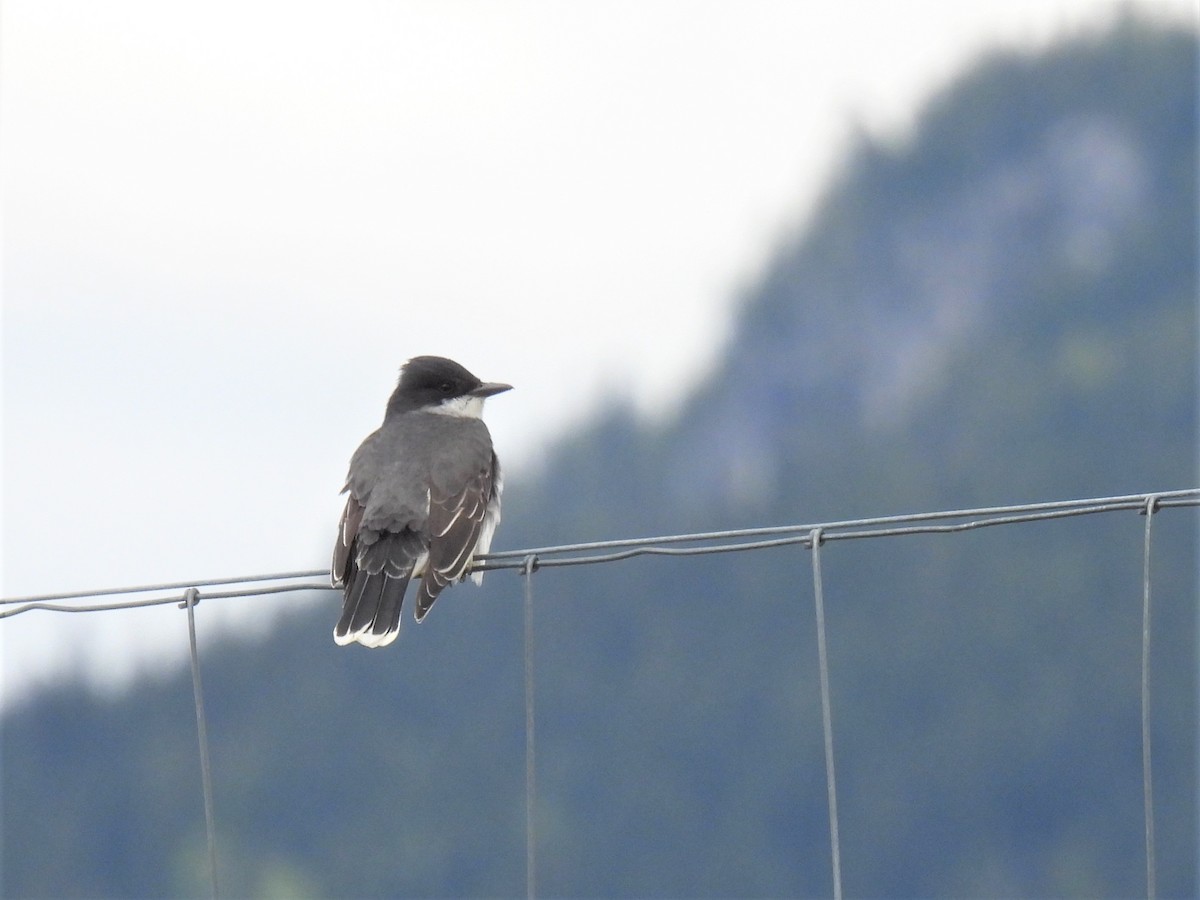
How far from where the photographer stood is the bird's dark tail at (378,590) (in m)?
8.05

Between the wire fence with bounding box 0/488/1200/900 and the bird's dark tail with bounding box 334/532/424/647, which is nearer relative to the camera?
the wire fence with bounding box 0/488/1200/900

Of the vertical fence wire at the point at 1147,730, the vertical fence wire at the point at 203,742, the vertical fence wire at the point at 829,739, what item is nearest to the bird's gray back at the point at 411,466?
the vertical fence wire at the point at 203,742

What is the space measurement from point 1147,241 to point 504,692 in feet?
128

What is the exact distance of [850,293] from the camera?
112062 millimetres

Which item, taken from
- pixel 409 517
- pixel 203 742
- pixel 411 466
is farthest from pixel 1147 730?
pixel 411 466

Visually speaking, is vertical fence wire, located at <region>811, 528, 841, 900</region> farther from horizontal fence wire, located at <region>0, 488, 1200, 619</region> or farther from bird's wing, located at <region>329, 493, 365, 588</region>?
bird's wing, located at <region>329, 493, 365, 588</region>

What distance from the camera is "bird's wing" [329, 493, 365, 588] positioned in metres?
8.29

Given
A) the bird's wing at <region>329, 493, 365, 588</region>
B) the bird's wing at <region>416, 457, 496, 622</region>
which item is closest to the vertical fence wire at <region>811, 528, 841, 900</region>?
the bird's wing at <region>416, 457, 496, 622</region>

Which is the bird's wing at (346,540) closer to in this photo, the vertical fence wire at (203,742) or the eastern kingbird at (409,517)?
the eastern kingbird at (409,517)

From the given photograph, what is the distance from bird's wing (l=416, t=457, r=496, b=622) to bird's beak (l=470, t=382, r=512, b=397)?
1211 mm

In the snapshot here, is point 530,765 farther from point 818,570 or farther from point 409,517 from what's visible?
point 409,517

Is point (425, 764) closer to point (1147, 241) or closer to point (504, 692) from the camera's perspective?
point (504, 692)

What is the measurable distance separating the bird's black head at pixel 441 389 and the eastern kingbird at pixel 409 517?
1.77ft

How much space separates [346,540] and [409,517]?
24cm
